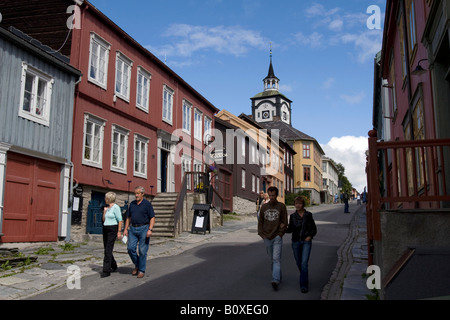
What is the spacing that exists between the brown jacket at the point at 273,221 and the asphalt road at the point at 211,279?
0.91 meters

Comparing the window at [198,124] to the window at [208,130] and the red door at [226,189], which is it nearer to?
the window at [208,130]

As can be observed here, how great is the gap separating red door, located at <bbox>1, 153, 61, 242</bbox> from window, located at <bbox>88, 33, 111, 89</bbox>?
4.01 meters

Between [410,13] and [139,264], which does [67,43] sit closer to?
[139,264]

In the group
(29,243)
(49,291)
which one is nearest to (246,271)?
(49,291)

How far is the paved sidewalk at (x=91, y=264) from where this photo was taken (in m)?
7.61

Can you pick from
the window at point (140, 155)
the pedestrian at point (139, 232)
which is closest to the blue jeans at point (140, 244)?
the pedestrian at point (139, 232)

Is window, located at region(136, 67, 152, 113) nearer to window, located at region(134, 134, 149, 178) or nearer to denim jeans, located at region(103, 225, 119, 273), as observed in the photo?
window, located at region(134, 134, 149, 178)

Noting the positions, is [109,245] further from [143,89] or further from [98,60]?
[143,89]

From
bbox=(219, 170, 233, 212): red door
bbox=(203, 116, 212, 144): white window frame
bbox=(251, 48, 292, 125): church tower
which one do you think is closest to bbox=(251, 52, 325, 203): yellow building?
bbox=(251, 48, 292, 125): church tower

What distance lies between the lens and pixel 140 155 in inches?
771

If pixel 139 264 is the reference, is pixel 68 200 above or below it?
above

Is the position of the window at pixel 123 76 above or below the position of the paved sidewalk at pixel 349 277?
above

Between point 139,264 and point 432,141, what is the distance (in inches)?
224
